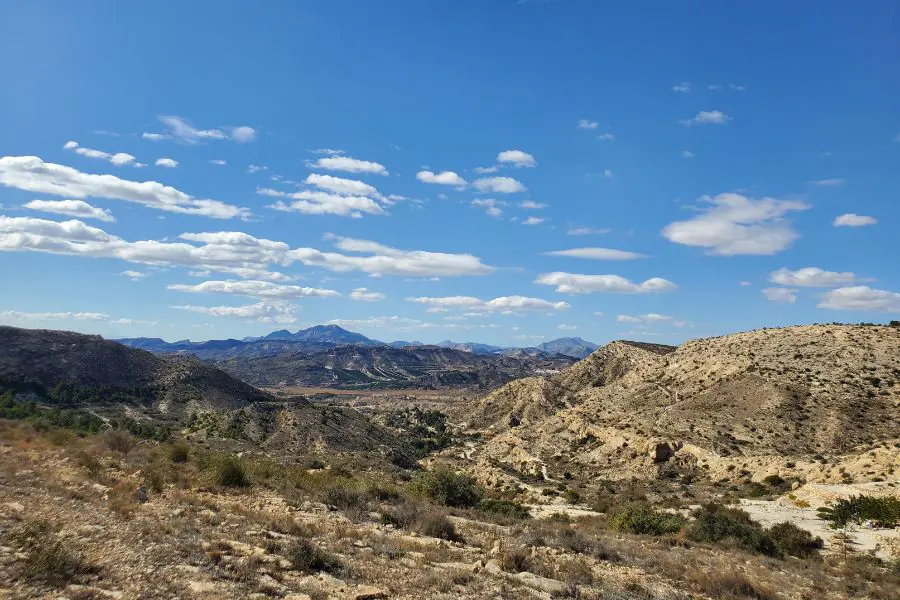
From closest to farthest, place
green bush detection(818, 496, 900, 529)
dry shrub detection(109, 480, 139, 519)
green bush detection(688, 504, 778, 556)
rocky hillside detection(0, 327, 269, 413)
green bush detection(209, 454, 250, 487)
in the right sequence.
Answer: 1. dry shrub detection(109, 480, 139, 519)
2. green bush detection(688, 504, 778, 556)
3. green bush detection(209, 454, 250, 487)
4. green bush detection(818, 496, 900, 529)
5. rocky hillside detection(0, 327, 269, 413)

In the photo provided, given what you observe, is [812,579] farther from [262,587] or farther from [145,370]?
[145,370]

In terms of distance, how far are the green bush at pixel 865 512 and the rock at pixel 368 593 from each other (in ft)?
74.2

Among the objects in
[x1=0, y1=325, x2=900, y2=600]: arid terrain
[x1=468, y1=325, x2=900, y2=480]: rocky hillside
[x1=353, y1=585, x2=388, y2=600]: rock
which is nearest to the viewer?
[x1=353, y1=585, x2=388, y2=600]: rock

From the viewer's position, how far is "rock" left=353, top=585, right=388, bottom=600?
9052mm

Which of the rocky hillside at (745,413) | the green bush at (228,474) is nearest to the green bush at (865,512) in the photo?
the rocky hillside at (745,413)

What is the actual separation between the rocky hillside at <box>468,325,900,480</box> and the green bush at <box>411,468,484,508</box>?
805 inches

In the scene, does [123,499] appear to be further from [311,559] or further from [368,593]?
[368,593]

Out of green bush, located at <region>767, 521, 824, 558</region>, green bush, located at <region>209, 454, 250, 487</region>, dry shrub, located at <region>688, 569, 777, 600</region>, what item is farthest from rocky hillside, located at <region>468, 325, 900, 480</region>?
green bush, located at <region>209, 454, 250, 487</region>

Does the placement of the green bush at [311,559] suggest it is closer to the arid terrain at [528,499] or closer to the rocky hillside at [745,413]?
the arid terrain at [528,499]

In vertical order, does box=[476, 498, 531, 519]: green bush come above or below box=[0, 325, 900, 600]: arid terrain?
below

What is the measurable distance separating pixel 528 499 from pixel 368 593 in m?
25.7

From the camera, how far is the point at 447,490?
2381 cm

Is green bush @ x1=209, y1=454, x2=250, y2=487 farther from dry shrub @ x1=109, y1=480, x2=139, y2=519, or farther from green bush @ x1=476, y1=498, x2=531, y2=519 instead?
green bush @ x1=476, y1=498, x2=531, y2=519

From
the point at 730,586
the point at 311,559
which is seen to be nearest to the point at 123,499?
the point at 311,559
